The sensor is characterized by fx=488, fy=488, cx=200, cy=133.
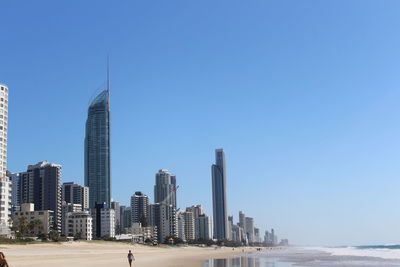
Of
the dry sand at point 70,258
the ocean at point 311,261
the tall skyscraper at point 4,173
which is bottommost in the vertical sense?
the ocean at point 311,261

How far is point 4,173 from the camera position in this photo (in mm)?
146375

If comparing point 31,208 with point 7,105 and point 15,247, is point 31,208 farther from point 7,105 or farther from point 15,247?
point 15,247

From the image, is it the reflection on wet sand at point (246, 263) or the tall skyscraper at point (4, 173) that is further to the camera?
the tall skyscraper at point (4, 173)

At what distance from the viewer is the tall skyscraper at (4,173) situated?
129425 mm

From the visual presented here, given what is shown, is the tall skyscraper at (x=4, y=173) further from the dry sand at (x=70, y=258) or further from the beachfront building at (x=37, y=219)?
the dry sand at (x=70, y=258)

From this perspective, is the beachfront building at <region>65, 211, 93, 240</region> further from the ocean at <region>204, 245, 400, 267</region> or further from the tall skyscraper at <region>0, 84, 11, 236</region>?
the ocean at <region>204, 245, 400, 267</region>

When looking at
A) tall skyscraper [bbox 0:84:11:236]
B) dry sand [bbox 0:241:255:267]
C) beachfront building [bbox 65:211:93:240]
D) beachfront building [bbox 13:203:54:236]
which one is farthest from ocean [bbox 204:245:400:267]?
beachfront building [bbox 65:211:93:240]

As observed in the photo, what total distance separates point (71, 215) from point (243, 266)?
129692 mm

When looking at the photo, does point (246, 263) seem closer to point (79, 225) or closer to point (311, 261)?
point (311, 261)

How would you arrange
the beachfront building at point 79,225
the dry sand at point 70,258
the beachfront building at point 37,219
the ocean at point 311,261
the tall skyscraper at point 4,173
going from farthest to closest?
the beachfront building at point 79,225 → the beachfront building at point 37,219 → the tall skyscraper at point 4,173 → the ocean at point 311,261 → the dry sand at point 70,258

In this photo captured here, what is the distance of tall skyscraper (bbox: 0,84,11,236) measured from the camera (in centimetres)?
12943

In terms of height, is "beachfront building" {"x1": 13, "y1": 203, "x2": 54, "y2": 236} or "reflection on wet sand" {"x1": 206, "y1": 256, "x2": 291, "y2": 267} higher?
"beachfront building" {"x1": 13, "y1": 203, "x2": 54, "y2": 236}

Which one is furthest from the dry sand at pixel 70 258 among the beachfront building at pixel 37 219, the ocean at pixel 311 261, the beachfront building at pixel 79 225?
the beachfront building at pixel 79 225

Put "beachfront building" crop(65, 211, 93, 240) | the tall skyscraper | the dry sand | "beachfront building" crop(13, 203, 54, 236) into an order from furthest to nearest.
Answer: "beachfront building" crop(65, 211, 93, 240) → "beachfront building" crop(13, 203, 54, 236) → the tall skyscraper → the dry sand
